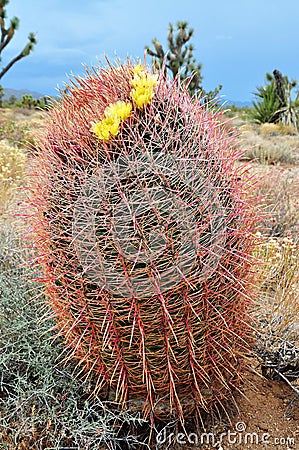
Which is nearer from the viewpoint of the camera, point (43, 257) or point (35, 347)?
point (43, 257)

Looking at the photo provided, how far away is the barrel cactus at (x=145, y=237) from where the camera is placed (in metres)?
1.57

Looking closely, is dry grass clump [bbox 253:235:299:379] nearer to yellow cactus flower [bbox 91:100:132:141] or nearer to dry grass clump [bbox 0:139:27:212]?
yellow cactus flower [bbox 91:100:132:141]

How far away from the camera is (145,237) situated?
5.06 ft

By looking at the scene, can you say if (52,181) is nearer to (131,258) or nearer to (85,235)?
(85,235)

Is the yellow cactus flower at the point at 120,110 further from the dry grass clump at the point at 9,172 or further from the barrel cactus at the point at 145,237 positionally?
the dry grass clump at the point at 9,172

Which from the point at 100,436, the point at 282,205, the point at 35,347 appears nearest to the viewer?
the point at 100,436

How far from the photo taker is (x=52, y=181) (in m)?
1.79

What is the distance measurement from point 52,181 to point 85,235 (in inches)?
12.2

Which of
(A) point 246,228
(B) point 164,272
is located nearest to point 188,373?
(B) point 164,272

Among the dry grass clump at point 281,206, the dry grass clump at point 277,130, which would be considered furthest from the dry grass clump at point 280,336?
the dry grass clump at point 277,130

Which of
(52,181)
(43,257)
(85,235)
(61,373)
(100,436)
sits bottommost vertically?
(100,436)

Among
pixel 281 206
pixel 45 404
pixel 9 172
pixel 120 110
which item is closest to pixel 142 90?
pixel 120 110

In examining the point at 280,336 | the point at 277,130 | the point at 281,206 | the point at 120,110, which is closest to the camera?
the point at 120,110

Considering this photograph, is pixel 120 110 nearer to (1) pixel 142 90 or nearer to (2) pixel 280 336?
(1) pixel 142 90
